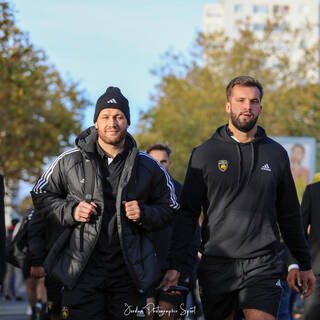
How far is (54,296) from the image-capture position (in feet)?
36.6

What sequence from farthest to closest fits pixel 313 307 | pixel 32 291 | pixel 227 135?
pixel 32 291 < pixel 313 307 < pixel 227 135

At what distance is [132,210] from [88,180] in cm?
45

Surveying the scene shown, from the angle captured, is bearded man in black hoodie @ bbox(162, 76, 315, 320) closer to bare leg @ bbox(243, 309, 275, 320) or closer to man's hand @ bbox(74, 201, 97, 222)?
bare leg @ bbox(243, 309, 275, 320)

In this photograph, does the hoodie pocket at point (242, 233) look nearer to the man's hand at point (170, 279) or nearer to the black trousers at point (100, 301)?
the man's hand at point (170, 279)

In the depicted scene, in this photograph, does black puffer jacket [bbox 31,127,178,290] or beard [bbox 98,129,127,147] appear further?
beard [bbox 98,129,127,147]

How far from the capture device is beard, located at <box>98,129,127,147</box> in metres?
7.14

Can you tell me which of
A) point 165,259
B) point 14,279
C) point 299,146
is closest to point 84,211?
point 165,259

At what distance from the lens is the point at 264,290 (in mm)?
6867

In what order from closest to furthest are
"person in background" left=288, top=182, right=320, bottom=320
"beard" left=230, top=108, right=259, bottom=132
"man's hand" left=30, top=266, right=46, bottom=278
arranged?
"beard" left=230, top=108, right=259, bottom=132
"person in background" left=288, top=182, right=320, bottom=320
"man's hand" left=30, top=266, right=46, bottom=278

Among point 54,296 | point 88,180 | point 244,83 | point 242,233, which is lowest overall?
point 54,296

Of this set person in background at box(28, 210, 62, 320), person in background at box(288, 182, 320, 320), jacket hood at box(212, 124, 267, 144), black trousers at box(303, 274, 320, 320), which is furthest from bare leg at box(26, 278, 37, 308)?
jacket hood at box(212, 124, 267, 144)

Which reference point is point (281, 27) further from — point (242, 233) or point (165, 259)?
point (242, 233)

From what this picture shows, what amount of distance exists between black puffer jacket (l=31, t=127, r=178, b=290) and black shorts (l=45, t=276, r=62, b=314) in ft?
13.2

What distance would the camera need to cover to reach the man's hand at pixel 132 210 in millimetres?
6812
